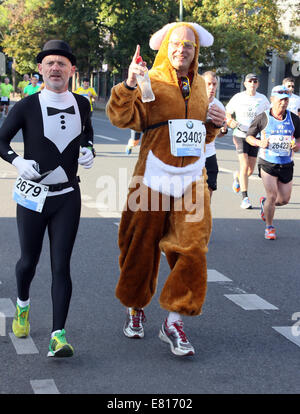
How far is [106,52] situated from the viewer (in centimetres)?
5062

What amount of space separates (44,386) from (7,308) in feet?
5.15

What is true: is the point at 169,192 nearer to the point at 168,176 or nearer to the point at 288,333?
the point at 168,176

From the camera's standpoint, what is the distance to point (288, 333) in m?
5.27

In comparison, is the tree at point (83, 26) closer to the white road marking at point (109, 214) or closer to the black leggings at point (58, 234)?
the white road marking at point (109, 214)

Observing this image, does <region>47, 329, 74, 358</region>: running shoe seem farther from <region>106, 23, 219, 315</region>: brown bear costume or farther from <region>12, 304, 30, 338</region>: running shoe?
<region>106, 23, 219, 315</region>: brown bear costume

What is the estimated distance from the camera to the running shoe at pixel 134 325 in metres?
5.07

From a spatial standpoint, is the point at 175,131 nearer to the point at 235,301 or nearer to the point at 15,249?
the point at 235,301

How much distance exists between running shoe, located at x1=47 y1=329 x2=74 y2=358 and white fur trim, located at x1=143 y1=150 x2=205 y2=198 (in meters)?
1.15

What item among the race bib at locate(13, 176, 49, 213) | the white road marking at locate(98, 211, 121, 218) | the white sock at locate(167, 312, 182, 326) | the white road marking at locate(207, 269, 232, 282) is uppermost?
the race bib at locate(13, 176, 49, 213)

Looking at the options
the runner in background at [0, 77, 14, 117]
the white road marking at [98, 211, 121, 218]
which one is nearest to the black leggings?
the white road marking at [98, 211, 121, 218]

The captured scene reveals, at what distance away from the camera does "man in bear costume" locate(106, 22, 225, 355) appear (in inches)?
191

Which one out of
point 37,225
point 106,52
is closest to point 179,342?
point 37,225

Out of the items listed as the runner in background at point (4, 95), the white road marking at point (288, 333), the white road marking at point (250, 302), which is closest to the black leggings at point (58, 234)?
the white road marking at point (288, 333)

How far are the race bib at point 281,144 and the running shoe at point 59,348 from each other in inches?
202
